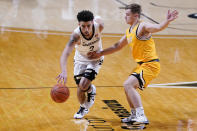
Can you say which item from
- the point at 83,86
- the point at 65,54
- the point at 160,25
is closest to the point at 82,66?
the point at 83,86

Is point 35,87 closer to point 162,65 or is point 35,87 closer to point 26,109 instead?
point 26,109

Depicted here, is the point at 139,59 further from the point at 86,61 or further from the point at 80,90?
the point at 80,90

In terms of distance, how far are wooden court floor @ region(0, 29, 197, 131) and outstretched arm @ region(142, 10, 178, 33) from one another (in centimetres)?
161

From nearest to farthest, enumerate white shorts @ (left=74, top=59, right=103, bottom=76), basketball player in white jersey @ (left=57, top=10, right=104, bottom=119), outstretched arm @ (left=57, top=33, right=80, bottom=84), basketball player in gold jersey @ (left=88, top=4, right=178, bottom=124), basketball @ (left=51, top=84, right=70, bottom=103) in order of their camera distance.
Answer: outstretched arm @ (left=57, top=33, right=80, bottom=84)
basketball @ (left=51, top=84, right=70, bottom=103)
basketball player in gold jersey @ (left=88, top=4, right=178, bottom=124)
basketball player in white jersey @ (left=57, top=10, right=104, bottom=119)
white shorts @ (left=74, top=59, right=103, bottom=76)

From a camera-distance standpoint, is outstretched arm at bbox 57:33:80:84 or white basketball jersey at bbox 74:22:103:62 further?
white basketball jersey at bbox 74:22:103:62

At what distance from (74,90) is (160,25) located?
9.70 feet

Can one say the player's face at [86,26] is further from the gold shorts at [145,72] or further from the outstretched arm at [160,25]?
the gold shorts at [145,72]

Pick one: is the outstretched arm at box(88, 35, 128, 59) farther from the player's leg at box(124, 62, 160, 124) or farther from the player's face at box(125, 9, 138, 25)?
the player's leg at box(124, 62, 160, 124)

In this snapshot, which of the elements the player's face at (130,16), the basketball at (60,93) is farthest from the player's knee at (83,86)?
the player's face at (130,16)

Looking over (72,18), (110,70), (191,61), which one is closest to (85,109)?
(110,70)

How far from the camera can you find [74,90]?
892cm

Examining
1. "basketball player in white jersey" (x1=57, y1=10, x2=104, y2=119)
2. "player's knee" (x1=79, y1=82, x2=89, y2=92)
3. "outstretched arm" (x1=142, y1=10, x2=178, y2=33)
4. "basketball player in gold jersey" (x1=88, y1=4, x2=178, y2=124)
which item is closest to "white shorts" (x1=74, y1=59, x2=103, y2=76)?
"basketball player in white jersey" (x1=57, y1=10, x2=104, y2=119)

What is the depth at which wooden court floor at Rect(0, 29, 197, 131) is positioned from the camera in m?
7.27

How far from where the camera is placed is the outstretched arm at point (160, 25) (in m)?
6.48
